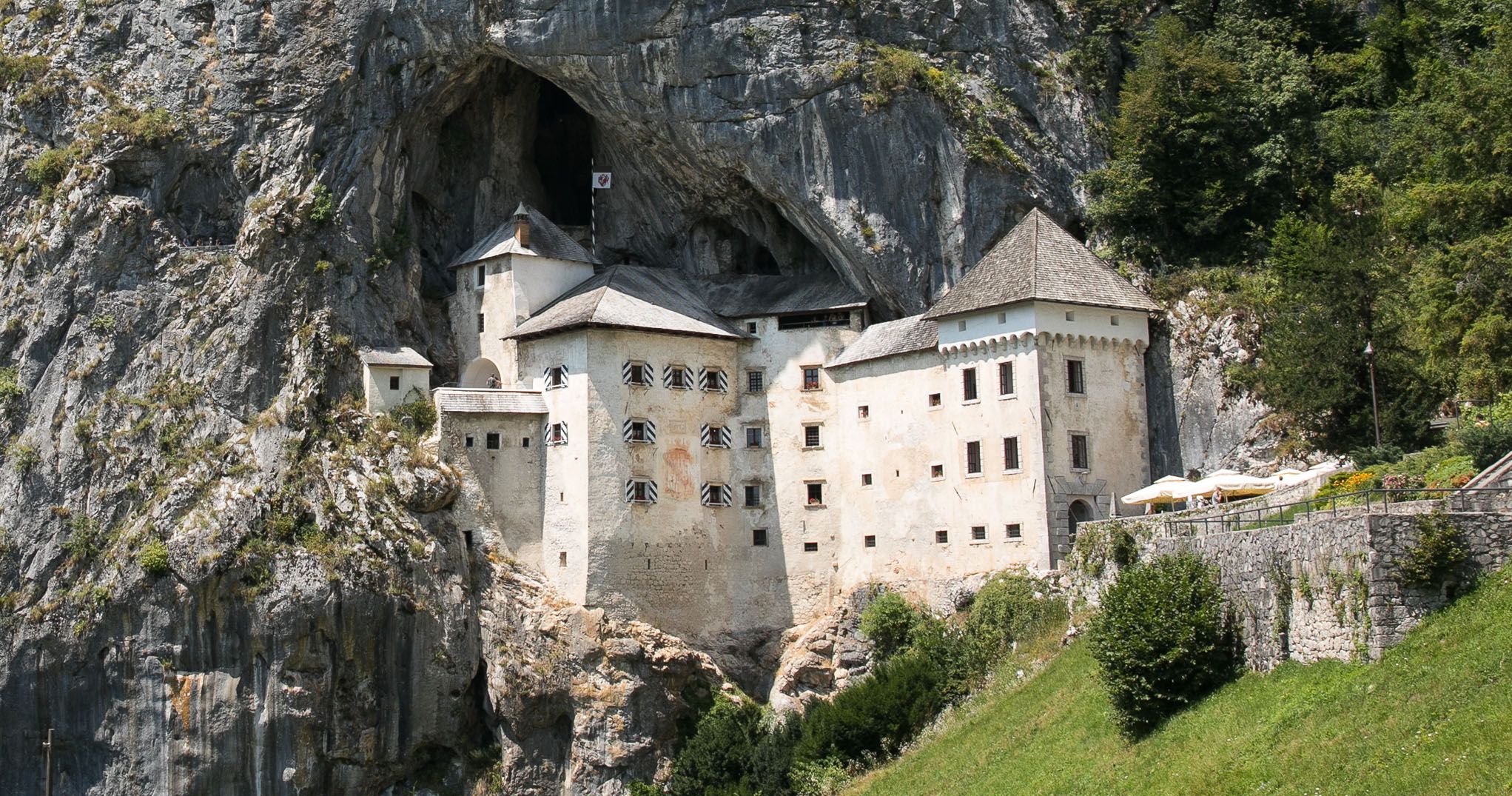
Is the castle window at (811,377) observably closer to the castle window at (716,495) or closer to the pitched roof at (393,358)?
the castle window at (716,495)

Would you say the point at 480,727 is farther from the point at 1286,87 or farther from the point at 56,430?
the point at 1286,87

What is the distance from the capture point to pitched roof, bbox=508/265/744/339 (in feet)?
220

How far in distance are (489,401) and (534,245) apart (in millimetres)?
7258

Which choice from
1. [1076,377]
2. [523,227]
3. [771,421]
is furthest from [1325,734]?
[523,227]

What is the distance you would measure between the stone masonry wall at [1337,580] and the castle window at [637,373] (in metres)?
29.2

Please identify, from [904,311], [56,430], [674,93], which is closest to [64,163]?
[56,430]

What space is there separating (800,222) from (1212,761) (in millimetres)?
36352

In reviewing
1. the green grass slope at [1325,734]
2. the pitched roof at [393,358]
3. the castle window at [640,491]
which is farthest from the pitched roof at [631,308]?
the green grass slope at [1325,734]

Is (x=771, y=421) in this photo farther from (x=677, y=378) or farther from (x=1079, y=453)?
(x=1079, y=453)

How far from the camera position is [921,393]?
64.3m

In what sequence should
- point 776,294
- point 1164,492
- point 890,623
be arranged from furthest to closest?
1. point 776,294
2. point 890,623
3. point 1164,492

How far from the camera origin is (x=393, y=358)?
224 feet

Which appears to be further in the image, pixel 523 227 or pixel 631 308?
pixel 523 227

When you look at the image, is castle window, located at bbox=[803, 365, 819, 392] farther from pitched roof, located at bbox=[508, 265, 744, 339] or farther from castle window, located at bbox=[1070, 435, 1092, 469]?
castle window, located at bbox=[1070, 435, 1092, 469]
